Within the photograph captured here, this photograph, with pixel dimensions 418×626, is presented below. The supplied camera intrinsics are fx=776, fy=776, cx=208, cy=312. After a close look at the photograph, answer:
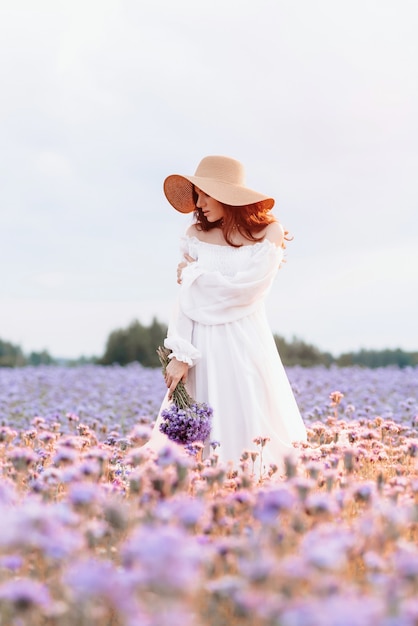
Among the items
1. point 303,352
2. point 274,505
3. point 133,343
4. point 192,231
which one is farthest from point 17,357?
point 274,505

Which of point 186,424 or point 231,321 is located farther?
point 231,321

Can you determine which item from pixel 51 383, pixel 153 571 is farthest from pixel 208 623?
pixel 51 383

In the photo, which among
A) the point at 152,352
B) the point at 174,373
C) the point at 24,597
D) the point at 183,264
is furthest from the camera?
the point at 152,352

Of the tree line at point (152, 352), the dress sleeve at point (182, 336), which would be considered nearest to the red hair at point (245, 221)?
the dress sleeve at point (182, 336)

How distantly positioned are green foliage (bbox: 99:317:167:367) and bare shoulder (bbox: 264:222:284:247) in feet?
40.9

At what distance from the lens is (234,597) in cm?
163

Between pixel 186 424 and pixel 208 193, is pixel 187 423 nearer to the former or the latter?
pixel 186 424

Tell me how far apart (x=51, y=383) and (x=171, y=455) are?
810 cm

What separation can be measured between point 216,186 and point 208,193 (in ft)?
0.34

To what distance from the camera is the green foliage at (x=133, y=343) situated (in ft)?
57.0

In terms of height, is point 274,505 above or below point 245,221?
below

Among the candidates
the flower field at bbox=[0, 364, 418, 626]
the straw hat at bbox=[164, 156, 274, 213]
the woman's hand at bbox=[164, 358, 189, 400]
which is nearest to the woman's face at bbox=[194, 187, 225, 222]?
the straw hat at bbox=[164, 156, 274, 213]

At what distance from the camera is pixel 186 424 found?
4.21 meters

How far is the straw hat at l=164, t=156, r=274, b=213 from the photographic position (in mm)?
4656
